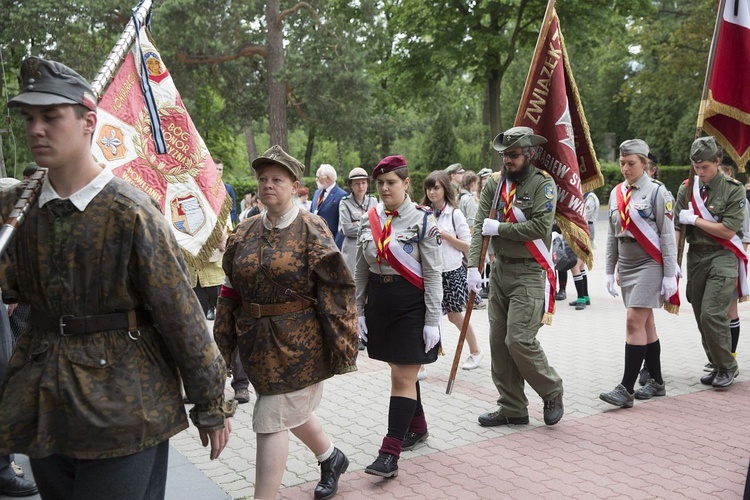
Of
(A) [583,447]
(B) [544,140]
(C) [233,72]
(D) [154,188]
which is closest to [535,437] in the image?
(A) [583,447]

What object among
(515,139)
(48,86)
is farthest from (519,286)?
(48,86)

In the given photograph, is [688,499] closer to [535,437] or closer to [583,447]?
[583,447]

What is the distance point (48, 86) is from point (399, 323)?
2.92 metres

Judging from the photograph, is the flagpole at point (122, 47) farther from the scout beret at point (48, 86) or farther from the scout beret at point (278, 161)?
the scout beret at point (48, 86)

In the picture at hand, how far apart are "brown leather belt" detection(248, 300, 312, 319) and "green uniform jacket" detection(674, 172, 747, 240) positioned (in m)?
4.17

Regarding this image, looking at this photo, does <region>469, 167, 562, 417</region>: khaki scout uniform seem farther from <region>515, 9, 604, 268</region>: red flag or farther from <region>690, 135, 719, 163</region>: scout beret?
<region>690, 135, 719, 163</region>: scout beret

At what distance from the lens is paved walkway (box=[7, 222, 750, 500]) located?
4.51 meters

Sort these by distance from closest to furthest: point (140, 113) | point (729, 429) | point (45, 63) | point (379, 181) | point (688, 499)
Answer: point (45, 63)
point (688, 499)
point (379, 181)
point (140, 113)
point (729, 429)

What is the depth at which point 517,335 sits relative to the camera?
541cm

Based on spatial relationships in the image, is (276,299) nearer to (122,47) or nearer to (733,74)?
(122,47)

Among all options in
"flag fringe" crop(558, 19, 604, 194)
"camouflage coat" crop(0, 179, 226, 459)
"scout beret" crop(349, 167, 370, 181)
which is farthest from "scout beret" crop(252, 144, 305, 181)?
"scout beret" crop(349, 167, 370, 181)

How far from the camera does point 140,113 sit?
5.16 m

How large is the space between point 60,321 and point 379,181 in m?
2.73

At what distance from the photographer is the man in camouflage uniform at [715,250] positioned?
6.62m
